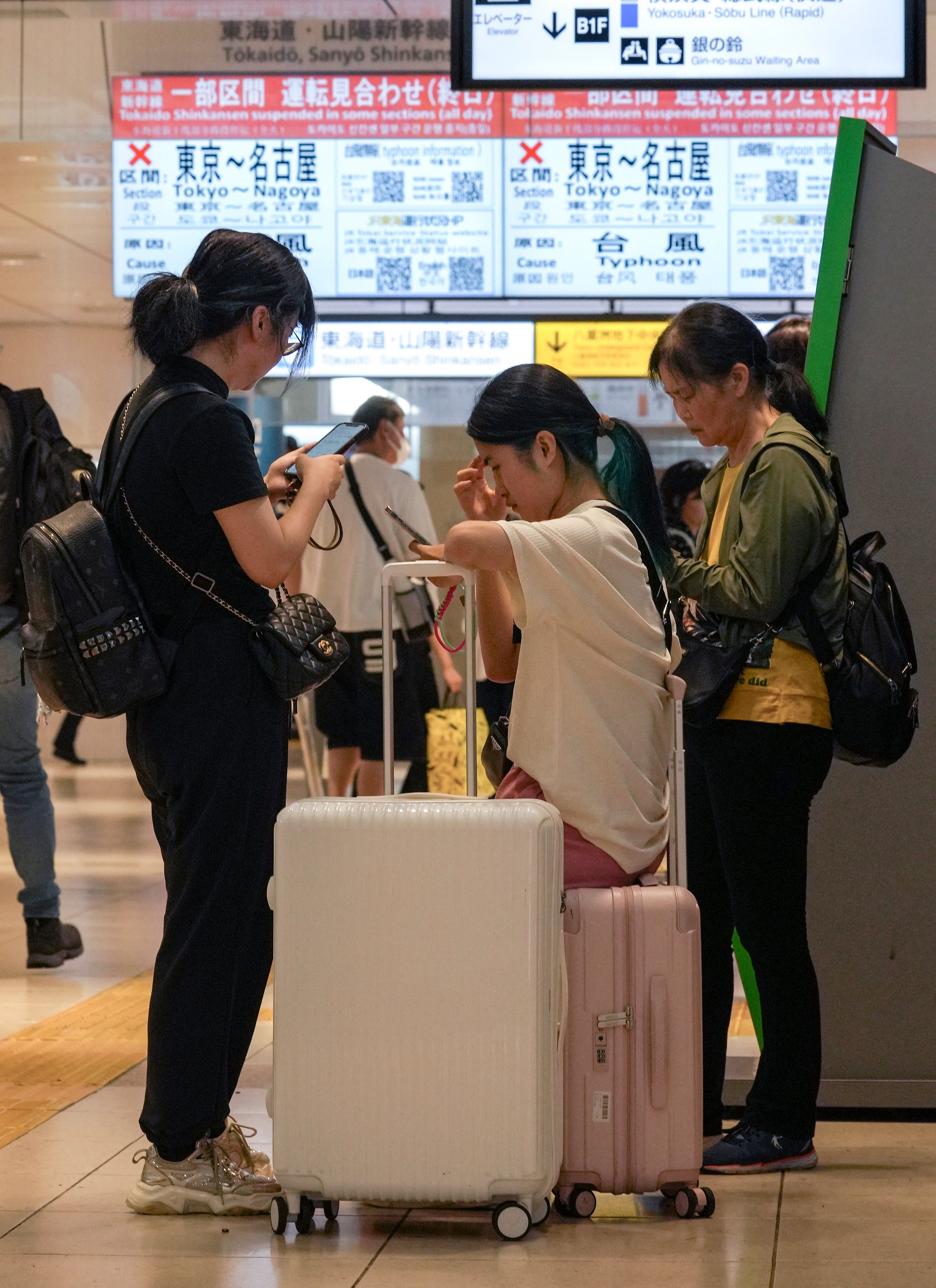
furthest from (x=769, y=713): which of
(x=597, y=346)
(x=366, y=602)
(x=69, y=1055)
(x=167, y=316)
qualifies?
(x=597, y=346)

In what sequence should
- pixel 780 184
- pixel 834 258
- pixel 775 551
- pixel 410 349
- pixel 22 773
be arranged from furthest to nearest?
1. pixel 410 349
2. pixel 780 184
3. pixel 22 773
4. pixel 834 258
5. pixel 775 551

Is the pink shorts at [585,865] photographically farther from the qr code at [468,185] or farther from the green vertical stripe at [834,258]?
the qr code at [468,185]

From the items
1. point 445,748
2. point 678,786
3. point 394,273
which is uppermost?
point 394,273

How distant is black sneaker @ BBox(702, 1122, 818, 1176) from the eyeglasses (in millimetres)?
1545

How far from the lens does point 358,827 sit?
2354 millimetres

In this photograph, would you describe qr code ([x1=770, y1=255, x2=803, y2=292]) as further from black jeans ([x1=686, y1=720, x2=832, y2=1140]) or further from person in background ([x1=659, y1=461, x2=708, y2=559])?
black jeans ([x1=686, y1=720, x2=832, y2=1140])

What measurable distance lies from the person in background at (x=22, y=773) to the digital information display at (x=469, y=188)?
6.54 ft

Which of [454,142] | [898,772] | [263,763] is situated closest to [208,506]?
[263,763]

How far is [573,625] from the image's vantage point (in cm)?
249

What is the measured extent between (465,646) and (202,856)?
55 cm

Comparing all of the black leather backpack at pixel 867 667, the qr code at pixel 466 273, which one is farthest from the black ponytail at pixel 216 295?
the qr code at pixel 466 273

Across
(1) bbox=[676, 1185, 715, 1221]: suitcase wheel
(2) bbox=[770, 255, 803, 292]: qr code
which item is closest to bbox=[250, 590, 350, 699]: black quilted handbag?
(1) bbox=[676, 1185, 715, 1221]: suitcase wheel

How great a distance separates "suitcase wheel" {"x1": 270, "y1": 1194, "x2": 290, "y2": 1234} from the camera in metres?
Result: 2.44

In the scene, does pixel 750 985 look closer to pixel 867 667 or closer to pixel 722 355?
pixel 867 667
